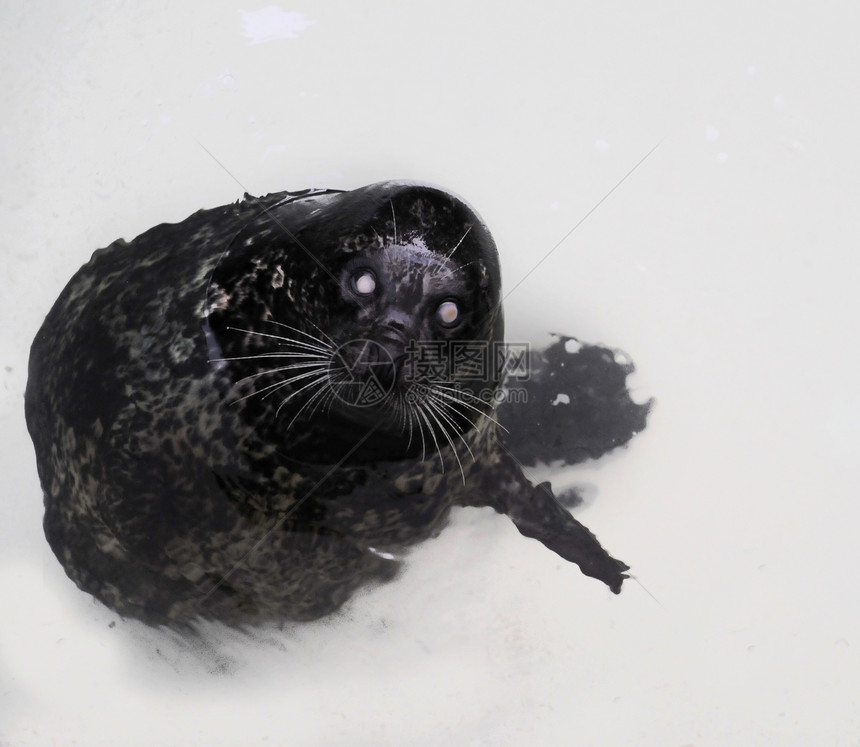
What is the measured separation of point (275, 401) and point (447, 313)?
0.67 meters

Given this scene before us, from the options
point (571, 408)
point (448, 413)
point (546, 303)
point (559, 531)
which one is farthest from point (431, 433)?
point (546, 303)

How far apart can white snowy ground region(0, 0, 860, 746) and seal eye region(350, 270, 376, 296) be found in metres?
1.39

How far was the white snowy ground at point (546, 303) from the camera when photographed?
10.6 feet

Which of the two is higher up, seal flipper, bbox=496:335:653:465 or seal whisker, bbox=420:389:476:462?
seal whisker, bbox=420:389:476:462

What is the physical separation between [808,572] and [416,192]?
2410 millimetres

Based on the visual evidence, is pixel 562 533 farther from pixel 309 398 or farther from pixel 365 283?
pixel 365 283

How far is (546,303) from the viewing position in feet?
11.5

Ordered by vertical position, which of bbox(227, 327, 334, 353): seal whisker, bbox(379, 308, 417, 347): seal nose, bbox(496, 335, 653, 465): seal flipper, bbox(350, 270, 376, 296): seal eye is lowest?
Result: bbox(496, 335, 653, 465): seal flipper

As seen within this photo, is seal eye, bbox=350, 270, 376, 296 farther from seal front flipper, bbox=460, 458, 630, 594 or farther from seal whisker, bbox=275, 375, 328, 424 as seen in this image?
seal front flipper, bbox=460, 458, 630, 594

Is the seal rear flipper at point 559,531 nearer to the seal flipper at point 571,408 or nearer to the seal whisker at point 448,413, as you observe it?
the seal whisker at point 448,413

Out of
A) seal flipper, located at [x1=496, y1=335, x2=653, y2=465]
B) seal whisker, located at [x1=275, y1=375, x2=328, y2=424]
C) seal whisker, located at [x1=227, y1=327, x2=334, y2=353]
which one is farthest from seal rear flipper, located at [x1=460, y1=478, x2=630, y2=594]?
seal whisker, located at [x1=227, y1=327, x2=334, y2=353]

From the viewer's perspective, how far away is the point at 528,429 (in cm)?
316

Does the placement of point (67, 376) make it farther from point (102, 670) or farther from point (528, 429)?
point (528, 429)

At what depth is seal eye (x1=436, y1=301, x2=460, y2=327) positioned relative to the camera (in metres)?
1.99
